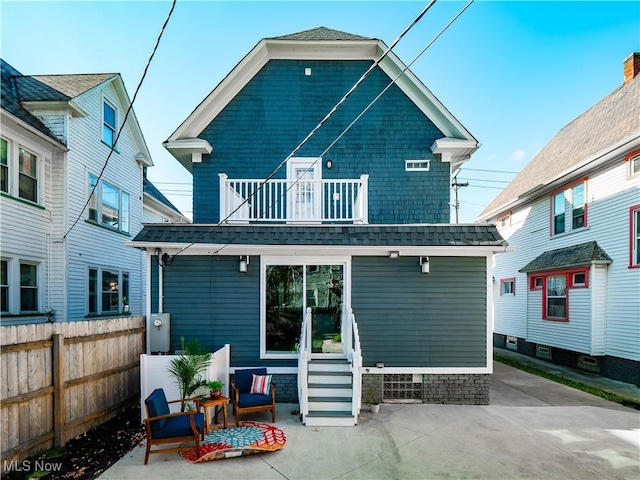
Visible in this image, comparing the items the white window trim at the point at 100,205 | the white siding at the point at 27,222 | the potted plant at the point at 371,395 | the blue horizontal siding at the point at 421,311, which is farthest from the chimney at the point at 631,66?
the white siding at the point at 27,222

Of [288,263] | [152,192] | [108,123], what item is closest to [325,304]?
[288,263]

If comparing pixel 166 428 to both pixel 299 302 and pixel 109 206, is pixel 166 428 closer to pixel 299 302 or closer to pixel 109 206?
pixel 299 302

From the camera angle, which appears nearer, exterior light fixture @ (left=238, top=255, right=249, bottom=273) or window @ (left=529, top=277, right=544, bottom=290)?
exterior light fixture @ (left=238, top=255, right=249, bottom=273)

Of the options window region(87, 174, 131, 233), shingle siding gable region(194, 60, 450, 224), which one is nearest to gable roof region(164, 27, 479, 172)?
shingle siding gable region(194, 60, 450, 224)

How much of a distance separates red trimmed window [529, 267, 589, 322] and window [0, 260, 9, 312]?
14.9m

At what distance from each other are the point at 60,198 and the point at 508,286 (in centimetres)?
1639

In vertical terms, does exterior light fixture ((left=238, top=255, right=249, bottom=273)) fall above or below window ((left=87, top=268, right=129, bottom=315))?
above

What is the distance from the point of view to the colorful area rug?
4.63 metres

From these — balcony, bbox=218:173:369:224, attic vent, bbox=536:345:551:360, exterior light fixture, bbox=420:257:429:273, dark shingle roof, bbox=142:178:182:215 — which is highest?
dark shingle roof, bbox=142:178:182:215

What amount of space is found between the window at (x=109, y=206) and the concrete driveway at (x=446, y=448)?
8249mm

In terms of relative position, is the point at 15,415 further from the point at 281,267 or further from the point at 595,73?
the point at 595,73

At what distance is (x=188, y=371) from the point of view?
5547mm

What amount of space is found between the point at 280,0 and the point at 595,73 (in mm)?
12158

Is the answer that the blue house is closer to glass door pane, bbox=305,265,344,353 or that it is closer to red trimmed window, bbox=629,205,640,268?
glass door pane, bbox=305,265,344,353
